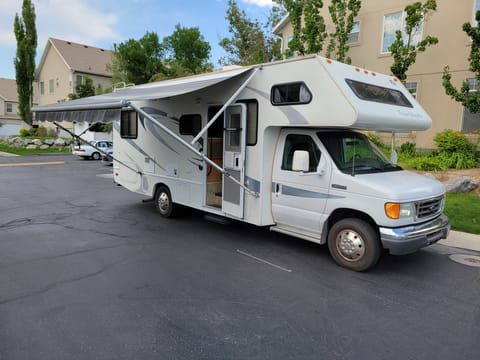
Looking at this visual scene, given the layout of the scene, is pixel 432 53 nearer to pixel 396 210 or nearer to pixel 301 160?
pixel 301 160

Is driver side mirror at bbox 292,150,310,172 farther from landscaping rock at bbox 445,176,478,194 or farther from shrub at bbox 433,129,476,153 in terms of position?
shrub at bbox 433,129,476,153

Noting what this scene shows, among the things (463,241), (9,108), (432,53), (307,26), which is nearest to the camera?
(463,241)

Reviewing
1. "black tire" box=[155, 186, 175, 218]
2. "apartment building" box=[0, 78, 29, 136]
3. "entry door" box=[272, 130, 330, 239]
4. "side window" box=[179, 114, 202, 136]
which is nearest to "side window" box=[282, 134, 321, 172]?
"entry door" box=[272, 130, 330, 239]

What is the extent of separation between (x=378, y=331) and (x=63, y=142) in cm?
3134

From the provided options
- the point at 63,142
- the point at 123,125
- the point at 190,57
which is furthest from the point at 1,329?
the point at 190,57

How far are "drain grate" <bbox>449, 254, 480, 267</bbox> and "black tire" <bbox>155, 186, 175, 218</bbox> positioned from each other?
5411 mm

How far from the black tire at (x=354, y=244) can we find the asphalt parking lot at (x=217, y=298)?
0.17 meters

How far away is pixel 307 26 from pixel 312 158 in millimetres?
12337

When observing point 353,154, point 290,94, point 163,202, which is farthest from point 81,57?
point 353,154

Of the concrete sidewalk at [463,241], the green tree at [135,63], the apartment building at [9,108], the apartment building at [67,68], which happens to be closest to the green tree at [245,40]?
the green tree at [135,63]

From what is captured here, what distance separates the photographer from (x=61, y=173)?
16766 millimetres

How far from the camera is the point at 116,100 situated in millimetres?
6848

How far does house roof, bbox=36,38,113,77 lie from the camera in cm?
3706

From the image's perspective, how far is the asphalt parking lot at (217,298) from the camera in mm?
3467
